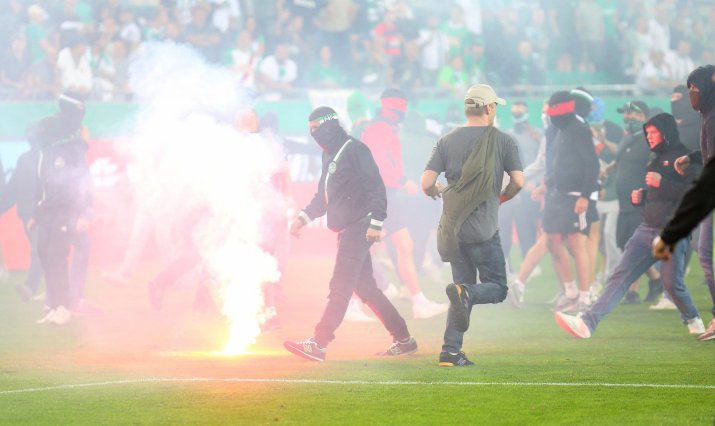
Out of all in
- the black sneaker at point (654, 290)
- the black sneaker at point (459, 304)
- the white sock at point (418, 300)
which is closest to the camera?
the black sneaker at point (459, 304)

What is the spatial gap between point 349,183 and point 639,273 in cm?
276

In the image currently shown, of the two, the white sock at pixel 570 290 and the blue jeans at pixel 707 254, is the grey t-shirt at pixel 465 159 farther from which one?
the white sock at pixel 570 290

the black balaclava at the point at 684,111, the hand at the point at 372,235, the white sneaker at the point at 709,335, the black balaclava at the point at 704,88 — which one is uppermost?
the black balaclava at the point at 684,111

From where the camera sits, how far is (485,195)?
936cm

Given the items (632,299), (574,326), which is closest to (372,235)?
(574,326)

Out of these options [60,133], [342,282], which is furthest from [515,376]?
[60,133]

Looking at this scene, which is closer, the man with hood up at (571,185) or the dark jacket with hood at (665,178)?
the dark jacket with hood at (665,178)

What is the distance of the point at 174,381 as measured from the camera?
9.17 m

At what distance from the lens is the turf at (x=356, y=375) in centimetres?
783

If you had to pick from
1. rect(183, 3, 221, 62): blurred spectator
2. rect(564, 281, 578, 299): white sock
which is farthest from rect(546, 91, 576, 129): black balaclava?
rect(183, 3, 221, 62): blurred spectator

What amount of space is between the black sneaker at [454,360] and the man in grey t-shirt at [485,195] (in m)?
0.27

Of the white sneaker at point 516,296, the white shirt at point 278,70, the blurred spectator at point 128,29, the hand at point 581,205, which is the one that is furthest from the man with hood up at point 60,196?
the white shirt at point 278,70

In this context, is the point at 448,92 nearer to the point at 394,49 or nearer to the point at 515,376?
the point at 394,49

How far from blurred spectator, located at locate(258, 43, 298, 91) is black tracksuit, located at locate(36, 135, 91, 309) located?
8.46m
